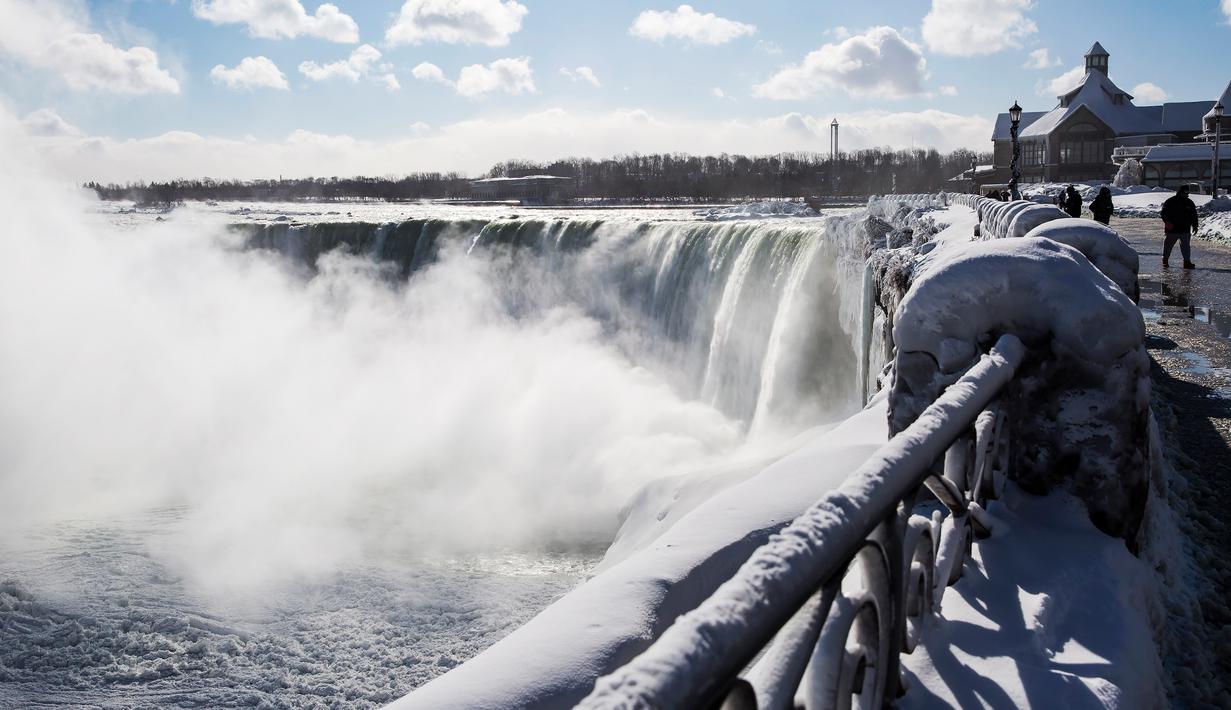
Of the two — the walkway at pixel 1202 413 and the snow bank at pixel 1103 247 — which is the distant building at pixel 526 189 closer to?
the walkway at pixel 1202 413

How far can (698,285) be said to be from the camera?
1847 centimetres

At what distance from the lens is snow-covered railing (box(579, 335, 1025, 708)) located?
0.88 metres

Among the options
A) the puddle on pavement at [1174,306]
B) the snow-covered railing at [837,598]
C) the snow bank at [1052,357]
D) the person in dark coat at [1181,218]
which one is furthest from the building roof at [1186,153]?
the snow-covered railing at [837,598]

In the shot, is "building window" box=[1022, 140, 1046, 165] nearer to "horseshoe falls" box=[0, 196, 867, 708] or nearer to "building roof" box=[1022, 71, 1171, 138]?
"building roof" box=[1022, 71, 1171, 138]

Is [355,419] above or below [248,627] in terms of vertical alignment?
below

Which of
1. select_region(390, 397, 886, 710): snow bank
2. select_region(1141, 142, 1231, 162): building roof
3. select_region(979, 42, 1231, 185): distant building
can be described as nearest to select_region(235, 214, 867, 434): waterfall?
select_region(390, 397, 886, 710): snow bank

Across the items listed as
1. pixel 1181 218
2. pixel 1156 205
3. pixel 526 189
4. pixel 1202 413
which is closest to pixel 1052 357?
pixel 1202 413

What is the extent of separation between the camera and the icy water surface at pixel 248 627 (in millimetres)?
7766

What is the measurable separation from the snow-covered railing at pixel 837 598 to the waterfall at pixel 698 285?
360 inches

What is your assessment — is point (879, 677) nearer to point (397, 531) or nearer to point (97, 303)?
point (397, 531)

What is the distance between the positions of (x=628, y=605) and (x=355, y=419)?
20004mm

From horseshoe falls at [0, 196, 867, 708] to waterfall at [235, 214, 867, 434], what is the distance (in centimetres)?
7

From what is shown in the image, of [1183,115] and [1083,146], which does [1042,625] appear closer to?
[1083,146]

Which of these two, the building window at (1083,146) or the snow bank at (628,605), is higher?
the building window at (1083,146)
